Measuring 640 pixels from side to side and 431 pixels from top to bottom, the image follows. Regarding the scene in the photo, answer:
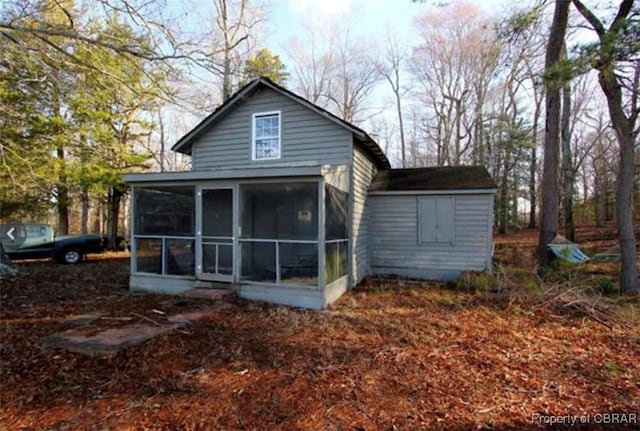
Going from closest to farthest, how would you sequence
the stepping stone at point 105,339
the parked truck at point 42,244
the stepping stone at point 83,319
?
the stepping stone at point 105,339, the stepping stone at point 83,319, the parked truck at point 42,244

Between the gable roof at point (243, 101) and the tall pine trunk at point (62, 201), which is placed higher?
the gable roof at point (243, 101)

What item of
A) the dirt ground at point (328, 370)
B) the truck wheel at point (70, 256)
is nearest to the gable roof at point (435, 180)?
the dirt ground at point (328, 370)

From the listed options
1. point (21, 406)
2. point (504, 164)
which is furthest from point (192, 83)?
→ point (504, 164)

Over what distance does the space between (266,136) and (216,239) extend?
319cm

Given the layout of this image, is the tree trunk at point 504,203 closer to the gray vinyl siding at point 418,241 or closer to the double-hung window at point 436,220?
the gray vinyl siding at point 418,241

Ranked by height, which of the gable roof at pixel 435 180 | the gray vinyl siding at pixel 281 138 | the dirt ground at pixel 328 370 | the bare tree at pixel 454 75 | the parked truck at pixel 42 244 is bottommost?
the dirt ground at pixel 328 370

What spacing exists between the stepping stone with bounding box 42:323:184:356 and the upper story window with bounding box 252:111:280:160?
5156mm

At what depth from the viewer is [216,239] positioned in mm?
7602

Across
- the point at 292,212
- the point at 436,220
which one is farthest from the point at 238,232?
the point at 436,220

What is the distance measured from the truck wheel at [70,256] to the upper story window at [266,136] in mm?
8469

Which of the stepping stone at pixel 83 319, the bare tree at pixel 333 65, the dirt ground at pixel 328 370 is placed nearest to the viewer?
the dirt ground at pixel 328 370

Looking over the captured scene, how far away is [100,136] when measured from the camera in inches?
568

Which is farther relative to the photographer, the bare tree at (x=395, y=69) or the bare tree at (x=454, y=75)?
the bare tree at (x=395, y=69)

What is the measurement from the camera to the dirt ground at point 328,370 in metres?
3.05
